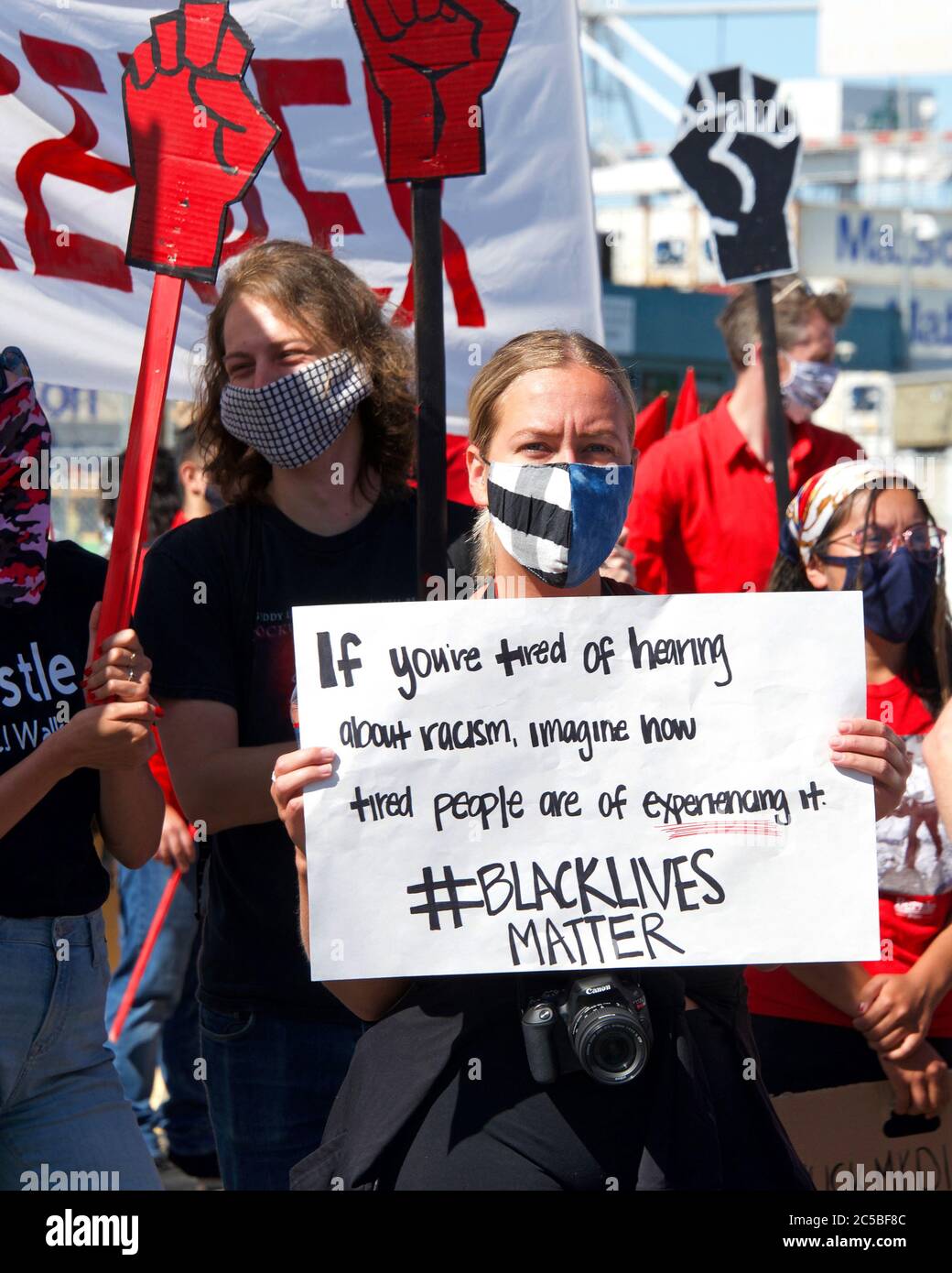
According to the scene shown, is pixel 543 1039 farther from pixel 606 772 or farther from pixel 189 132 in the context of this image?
pixel 189 132

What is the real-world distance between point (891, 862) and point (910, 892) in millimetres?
67

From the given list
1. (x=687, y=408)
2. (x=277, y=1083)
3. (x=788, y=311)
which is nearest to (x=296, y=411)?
Result: (x=277, y=1083)

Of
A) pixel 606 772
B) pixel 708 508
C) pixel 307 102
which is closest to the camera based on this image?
pixel 606 772

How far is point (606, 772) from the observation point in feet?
7.03

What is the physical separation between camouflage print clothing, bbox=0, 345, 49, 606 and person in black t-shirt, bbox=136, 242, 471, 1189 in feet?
0.82

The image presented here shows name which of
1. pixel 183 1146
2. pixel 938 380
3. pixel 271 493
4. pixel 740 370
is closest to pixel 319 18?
pixel 271 493

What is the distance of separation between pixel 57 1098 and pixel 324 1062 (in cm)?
44

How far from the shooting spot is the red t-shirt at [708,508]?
4.95 meters

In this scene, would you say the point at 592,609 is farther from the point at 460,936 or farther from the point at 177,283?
the point at 177,283

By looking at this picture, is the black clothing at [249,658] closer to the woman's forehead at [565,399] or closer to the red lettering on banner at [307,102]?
the woman's forehead at [565,399]

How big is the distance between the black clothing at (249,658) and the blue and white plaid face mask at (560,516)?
26.3 inches

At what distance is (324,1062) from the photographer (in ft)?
9.16

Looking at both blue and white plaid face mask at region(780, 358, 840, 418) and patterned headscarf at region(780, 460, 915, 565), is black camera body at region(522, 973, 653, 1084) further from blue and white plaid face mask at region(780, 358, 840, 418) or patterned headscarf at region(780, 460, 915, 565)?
blue and white plaid face mask at region(780, 358, 840, 418)

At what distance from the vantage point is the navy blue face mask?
3.09 metres
